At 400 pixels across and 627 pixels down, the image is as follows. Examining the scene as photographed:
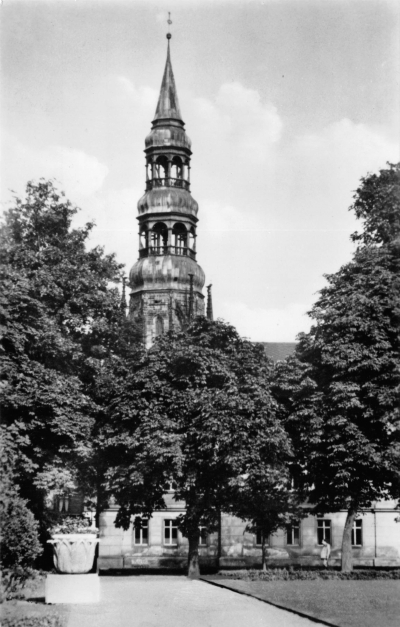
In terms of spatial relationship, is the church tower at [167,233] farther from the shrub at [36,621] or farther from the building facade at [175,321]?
the shrub at [36,621]

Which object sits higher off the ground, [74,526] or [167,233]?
[167,233]

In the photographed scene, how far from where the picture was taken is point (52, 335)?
35562 mm

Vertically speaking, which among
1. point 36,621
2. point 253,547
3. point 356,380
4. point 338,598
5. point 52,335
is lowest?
point 253,547

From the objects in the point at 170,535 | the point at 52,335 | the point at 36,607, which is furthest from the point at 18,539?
the point at 170,535

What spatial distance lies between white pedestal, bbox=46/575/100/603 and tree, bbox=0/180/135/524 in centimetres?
782

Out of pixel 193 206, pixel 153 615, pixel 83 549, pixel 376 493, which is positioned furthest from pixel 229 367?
pixel 193 206

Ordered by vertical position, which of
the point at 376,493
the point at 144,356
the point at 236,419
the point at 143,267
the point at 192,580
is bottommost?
the point at 192,580

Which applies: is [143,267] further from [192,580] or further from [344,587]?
[344,587]

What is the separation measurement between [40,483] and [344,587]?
→ 11.7 meters

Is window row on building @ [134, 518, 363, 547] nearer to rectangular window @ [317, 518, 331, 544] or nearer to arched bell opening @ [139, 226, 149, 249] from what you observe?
rectangular window @ [317, 518, 331, 544]

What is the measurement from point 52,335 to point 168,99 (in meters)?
44.3

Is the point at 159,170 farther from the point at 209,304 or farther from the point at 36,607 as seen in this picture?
the point at 36,607

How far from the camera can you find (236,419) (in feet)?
118

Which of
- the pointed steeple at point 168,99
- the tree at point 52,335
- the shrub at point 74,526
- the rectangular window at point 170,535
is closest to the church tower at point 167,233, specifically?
the pointed steeple at point 168,99
